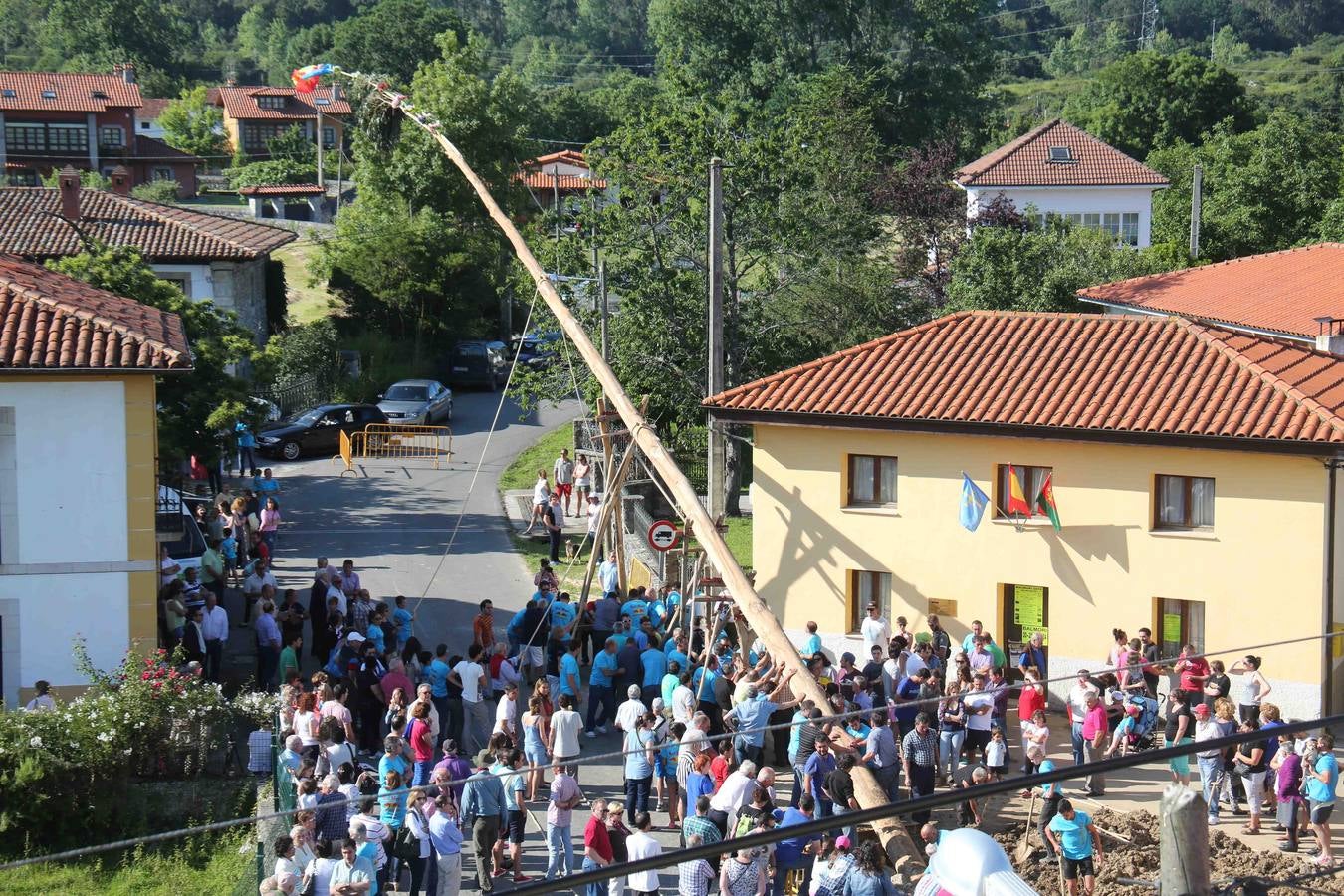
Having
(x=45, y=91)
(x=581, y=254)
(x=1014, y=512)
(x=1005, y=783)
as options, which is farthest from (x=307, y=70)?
(x=45, y=91)

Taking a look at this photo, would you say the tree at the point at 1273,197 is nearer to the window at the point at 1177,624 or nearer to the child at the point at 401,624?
the window at the point at 1177,624

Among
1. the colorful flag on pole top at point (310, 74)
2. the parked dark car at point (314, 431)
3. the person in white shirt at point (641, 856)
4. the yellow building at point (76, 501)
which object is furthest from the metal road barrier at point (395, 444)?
the person in white shirt at point (641, 856)

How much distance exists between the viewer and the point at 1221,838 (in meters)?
16.4

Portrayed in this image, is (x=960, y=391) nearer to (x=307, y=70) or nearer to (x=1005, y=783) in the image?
(x=307, y=70)

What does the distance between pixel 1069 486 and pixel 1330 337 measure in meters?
5.57

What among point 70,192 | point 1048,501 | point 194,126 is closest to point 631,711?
point 1048,501

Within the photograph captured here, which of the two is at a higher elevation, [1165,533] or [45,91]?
[45,91]

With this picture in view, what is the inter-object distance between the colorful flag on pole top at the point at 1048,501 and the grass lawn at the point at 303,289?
33928 mm

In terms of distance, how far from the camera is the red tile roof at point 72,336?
1991cm

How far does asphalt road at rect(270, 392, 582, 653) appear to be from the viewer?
87.1 feet

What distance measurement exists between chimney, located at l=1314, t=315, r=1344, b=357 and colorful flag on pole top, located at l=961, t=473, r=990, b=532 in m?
6.11

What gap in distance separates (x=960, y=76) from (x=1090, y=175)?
56.9 ft

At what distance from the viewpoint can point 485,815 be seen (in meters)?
14.8

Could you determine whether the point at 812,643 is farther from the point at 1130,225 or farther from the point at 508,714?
the point at 1130,225
